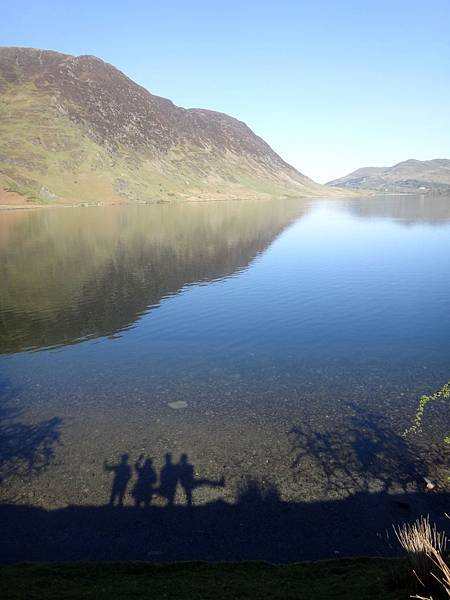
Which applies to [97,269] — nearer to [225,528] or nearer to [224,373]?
[224,373]

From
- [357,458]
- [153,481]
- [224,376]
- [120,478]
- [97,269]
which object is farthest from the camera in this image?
[97,269]

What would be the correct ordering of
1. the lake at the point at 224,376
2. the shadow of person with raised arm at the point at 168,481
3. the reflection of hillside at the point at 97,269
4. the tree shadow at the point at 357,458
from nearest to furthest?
the shadow of person with raised arm at the point at 168,481 < the tree shadow at the point at 357,458 < the lake at the point at 224,376 < the reflection of hillside at the point at 97,269

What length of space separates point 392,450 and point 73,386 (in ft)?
63.4

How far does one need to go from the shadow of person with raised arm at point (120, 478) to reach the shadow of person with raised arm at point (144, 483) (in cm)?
41

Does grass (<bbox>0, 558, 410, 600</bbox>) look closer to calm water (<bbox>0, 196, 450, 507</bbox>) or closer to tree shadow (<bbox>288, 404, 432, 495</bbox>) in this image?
calm water (<bbox>0, 196, 450, 507</bbox>)

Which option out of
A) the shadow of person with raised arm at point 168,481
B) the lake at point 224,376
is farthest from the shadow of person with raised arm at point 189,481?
the shadow of person with raised arm at point 168,481

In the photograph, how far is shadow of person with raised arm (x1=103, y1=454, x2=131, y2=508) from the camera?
16.9 meters

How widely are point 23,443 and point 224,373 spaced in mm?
12932

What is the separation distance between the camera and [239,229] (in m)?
120

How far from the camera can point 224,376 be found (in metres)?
28.6

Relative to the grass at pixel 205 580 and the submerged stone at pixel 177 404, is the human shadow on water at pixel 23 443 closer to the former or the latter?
the submerged stone at pixel 177 404

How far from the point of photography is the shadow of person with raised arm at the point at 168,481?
17.1 meters

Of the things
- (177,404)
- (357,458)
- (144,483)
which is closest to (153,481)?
(144,483)

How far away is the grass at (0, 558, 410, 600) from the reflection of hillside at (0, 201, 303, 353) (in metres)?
26.2
